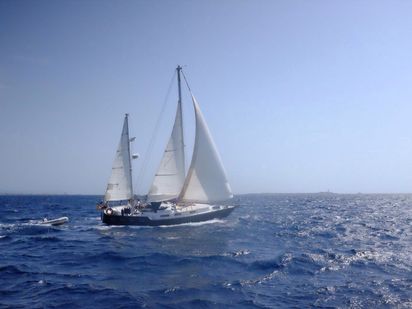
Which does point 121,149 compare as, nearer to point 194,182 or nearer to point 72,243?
point 194,182

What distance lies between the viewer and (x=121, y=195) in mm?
40406

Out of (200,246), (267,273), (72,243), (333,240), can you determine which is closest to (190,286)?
(267,273)

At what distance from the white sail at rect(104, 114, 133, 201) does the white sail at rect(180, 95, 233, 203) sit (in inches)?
277

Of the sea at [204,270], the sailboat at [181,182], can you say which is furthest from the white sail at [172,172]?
the sea at [204,270]

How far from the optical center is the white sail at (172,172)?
125 ft

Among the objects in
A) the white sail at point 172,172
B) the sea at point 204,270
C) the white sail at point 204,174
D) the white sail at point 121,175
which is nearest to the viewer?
the sea at point 204,270

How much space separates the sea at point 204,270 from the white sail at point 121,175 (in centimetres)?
815

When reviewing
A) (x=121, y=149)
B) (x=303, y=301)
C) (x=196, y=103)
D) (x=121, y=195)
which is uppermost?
(x=196, y=103)

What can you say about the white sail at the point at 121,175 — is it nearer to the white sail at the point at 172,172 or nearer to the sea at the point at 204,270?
the white sail at the point at 172,172

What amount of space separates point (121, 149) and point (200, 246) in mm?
18485

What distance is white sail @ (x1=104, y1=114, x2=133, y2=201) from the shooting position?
132 ft

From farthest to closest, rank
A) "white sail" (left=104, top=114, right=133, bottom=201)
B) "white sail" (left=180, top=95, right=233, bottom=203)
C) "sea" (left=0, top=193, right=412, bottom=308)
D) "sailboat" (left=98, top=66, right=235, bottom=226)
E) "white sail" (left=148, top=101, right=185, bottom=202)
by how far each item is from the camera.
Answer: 1. "white sail" (left=104, top=114, right=133, bottom=201)
2. "white sail" (left=148, top=101, right=185, bottom=202)
3. "white sail" (left=180, top=95, right=233, bottom=203)
4. "sailboat" (left=98, top=66, right=235, bottom=226)
5. "sea" (left=0, top=193, right=412, bottom=308)

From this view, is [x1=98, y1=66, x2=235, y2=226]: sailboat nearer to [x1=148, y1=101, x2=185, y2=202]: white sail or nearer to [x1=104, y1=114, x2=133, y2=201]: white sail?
[x1=148, y1=101, x2=185, y2=202]: white sail

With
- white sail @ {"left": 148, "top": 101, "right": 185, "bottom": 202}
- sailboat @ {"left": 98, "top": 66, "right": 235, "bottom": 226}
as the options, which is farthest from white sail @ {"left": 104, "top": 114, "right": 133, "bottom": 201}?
white sail @ {"left": 148, "top": 101, "right": 185, "bottom": 202}
